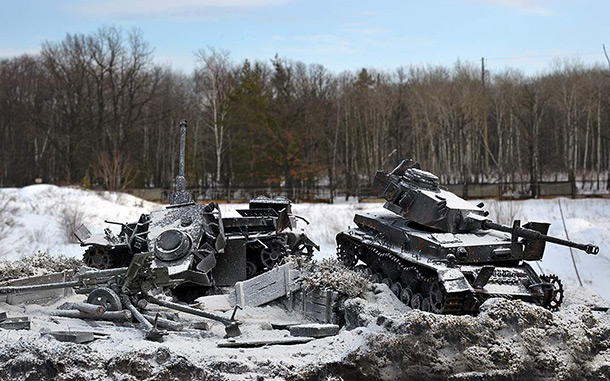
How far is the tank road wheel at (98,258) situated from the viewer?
1236cm

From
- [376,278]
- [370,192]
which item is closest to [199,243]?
[376,278]

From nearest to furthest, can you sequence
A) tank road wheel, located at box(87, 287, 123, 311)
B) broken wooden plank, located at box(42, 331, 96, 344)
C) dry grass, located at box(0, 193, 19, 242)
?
1. broken wooden plank, located at box(42, 331, 96, 344)
2. tank road wheel, located at box(87, 287, 123, 311)
3. dry grass, located at box(0, 193, 19, 242)

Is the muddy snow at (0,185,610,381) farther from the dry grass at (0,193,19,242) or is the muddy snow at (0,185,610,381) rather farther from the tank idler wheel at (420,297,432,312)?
the dry grass at (0,193,19,242)

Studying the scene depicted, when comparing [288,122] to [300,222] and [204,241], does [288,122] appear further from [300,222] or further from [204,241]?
[204,241]

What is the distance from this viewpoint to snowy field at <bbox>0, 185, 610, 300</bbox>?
16.4 m

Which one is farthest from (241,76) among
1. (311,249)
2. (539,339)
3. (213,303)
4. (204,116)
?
(539,339)

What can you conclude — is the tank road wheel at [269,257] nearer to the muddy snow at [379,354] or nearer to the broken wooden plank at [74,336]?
the muddy snow at [379,354]

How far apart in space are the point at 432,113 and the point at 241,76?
10028mm

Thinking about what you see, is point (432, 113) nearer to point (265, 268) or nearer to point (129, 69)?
point (129, 69)

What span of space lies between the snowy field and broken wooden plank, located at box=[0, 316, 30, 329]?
8.58m

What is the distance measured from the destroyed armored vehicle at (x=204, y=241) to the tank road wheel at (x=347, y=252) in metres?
0.90

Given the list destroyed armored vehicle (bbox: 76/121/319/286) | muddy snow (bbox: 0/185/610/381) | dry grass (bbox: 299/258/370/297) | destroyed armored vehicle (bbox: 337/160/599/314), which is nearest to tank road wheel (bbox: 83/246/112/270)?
destroyed armored vehicle (bbox: 76/121/319/286)

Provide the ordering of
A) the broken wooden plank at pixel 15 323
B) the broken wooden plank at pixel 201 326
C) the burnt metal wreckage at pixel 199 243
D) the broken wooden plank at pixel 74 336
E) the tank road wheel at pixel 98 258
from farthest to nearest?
the tank road wheel at pixel 98 258 < the burnt metal wreckage at pixel 199 243 < the broken wooden plank at pixel 201 326 < the broken wooden plank at pixel 15 323 < the broken wooden plank at pixel 74 336

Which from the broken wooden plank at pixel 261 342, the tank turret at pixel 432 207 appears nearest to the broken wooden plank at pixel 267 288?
the tank turret at pixel 432 207
